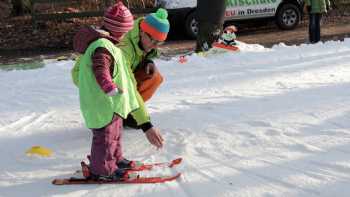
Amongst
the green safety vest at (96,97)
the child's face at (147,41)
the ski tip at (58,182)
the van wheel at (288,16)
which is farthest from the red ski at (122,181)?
the van wheel at (288,16)

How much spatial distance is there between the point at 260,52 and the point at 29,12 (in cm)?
1065

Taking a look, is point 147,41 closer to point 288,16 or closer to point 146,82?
point 146,82

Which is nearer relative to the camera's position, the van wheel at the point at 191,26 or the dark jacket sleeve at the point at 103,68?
the dark jacket sleeve at the point at 103,68

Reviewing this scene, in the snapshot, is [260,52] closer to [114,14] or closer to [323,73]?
[323,73]

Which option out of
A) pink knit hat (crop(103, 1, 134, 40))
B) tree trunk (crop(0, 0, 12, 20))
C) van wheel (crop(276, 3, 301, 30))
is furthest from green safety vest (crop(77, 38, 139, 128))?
tree trunk (crop(0, 0, 12, 20))

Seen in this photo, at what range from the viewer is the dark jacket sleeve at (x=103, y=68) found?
143 inches

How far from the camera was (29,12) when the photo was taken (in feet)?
57.4

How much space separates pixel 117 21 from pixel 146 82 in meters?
1.28

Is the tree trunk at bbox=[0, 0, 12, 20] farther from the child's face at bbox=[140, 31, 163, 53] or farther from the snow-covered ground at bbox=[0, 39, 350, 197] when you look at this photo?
the child's face at bbox=[140, 31, 163, 53]

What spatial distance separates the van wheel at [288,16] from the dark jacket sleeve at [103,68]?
37.8 feet

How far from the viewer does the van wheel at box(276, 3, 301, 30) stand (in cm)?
1471

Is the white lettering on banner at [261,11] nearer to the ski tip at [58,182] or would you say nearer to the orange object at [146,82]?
the orange object at [146,82]

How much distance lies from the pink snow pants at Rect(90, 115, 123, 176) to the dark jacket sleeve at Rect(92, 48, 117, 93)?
1.03 feet

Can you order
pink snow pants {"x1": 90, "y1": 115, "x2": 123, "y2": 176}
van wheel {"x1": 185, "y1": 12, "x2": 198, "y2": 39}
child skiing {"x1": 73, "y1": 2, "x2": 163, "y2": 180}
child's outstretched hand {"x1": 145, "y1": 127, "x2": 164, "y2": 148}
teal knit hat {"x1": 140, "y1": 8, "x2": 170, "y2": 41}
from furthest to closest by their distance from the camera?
van wheel {"x1": 185, "y1": 12, "x2": 198, "y2": 39}
teal knit hat {"x1": 140, "y1": 8, "x2": 170, "y2": 41}
child's outstretched hand {"x1": 145, "y1": 127, "x2": 164, "y2": 148}
pink snow pants {"x1": 90, "y1": 115, "x2": 123, "y2": 176}
child skiing {"x1": 73, "y1": 2, "x2": 163, "y2": 180}
